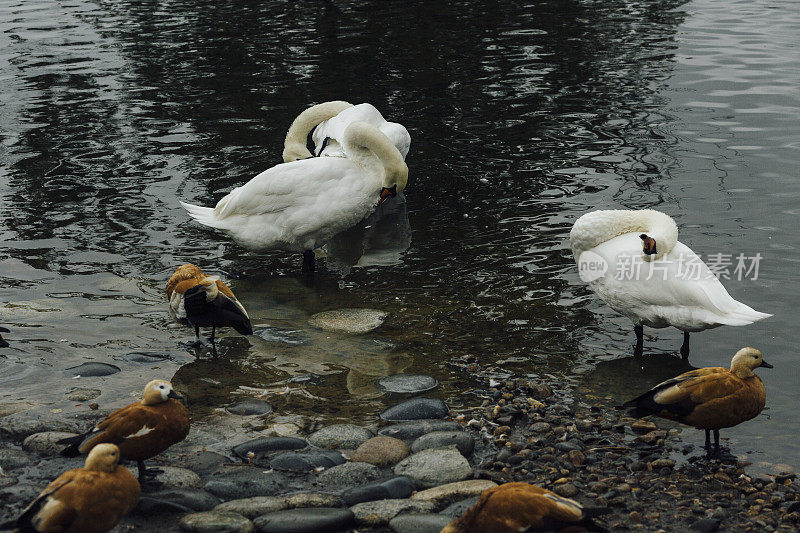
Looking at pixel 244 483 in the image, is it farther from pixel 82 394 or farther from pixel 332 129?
pixel 332 129

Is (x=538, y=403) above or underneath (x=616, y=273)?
underneath

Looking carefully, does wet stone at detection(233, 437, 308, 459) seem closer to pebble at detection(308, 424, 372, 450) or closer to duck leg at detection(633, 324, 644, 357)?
pebble at detection(308, 424, 372, 450)

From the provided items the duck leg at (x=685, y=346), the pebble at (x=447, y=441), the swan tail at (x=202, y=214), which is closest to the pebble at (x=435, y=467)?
the pebble at (x=447, y=441)

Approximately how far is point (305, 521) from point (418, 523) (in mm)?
641

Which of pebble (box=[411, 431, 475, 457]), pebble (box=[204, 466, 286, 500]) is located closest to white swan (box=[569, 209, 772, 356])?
pebble (box=[411, 431, 475, 457])

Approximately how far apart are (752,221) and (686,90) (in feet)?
19.6

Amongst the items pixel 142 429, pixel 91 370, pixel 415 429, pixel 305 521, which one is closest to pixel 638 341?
pixel 415 429

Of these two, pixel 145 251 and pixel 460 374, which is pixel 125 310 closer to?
pixel 145 251

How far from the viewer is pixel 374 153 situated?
10.3 m

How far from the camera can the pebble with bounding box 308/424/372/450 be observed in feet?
21.2

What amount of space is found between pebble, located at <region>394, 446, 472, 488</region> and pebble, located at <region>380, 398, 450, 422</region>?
664 millimetres

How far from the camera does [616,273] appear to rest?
26.0 ft

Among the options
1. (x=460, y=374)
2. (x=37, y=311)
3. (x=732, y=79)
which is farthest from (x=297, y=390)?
(x=732, y=79)

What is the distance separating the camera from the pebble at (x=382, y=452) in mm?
6234
